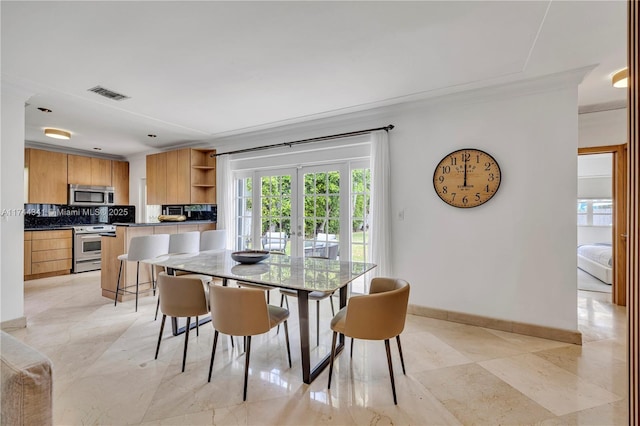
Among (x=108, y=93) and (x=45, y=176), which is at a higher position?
(x=108, y=93)

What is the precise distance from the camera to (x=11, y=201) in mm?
2805

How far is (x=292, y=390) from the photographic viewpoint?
1938 millimetres

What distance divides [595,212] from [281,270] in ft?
25.0

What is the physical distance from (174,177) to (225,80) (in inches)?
120

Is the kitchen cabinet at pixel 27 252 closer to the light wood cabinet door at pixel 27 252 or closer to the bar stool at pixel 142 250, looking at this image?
the light wood cabinet door at pixel 27 252

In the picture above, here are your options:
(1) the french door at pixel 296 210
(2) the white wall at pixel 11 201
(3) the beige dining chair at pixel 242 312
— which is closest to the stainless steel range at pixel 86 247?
(2) the white wall at pixel 11 201

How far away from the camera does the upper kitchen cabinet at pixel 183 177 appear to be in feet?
16.3

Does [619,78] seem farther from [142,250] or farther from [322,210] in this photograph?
[142,250]

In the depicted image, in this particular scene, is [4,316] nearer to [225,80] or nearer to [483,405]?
[225,80]

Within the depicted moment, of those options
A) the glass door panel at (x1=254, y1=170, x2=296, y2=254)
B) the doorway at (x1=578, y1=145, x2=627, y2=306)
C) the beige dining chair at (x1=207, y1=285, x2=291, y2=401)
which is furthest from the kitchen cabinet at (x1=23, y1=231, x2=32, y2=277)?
the doorway at (x1=578, y1=145, x2=627, y2=306)

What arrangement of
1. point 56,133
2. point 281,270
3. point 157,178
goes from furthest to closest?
point 157,178
point 56,133
point 281,270

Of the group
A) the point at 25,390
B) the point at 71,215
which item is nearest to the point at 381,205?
the point at 25,390

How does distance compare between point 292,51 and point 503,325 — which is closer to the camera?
point 292,51

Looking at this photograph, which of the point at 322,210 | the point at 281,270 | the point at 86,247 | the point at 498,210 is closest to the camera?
the point at 281,270
